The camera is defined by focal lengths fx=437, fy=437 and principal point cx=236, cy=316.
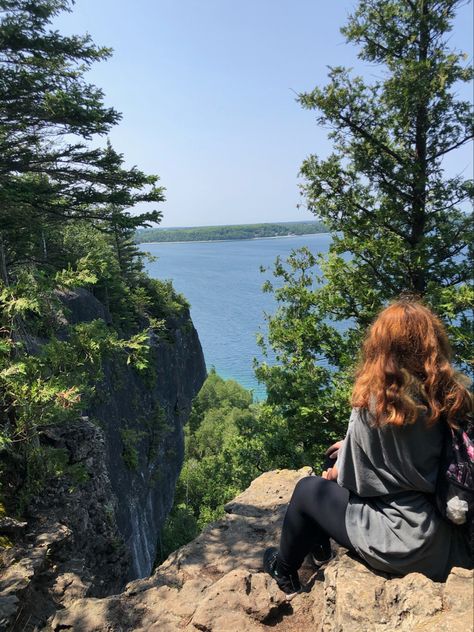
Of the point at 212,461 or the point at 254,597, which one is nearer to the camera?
the point at 254,597

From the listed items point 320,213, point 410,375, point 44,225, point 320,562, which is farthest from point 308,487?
point 44,225

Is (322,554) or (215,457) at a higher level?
(322,554)

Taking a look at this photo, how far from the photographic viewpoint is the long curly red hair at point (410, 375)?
2.26 m

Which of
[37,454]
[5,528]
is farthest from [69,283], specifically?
[5,528]

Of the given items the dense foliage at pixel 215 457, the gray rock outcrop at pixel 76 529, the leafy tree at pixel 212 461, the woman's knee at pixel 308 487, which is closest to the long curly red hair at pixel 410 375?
the woman's knee at pixel 308 487

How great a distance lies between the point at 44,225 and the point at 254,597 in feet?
29.8

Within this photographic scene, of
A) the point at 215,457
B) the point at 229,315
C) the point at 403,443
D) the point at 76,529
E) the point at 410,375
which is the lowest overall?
the point at 215,457

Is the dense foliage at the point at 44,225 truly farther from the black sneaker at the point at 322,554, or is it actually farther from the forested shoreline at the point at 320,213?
the black sneaker at the point at 322,554

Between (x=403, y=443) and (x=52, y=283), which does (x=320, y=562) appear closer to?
(x=403, y=443)

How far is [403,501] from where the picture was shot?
2361mm

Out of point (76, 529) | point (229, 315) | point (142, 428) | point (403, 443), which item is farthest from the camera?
point (229, 315)

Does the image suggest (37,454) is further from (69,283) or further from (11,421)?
(69,283)

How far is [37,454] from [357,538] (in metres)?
4.24

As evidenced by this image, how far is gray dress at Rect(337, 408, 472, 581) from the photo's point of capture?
2.29 metres
